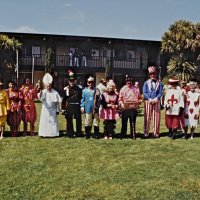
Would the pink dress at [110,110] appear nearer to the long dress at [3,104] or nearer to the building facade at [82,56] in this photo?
the long dress at [3,104]

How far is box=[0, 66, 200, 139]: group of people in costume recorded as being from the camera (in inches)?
422

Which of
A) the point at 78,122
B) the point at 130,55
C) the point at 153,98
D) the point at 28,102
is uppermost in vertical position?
the point at 130,55

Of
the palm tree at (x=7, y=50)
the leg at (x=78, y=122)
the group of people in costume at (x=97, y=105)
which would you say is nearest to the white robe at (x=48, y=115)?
the group of people in costume at (x=97, y=105)

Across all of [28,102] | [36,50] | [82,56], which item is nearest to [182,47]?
[82,56]

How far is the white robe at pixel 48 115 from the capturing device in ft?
35.6

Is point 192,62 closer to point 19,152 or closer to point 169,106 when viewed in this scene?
point 169,106

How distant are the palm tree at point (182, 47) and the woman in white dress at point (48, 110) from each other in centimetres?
2193

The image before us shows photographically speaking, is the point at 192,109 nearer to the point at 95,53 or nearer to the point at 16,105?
the point at 16,105

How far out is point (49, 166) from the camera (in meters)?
7.87

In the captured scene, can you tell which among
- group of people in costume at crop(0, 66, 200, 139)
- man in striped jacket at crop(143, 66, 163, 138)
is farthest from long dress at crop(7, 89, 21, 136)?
man in striped jacket at crop(143, 66, 163, 138)

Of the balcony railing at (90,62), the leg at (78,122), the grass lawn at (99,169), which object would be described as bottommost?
the grass lawn at (99,169)

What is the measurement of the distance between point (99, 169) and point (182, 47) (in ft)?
87.7

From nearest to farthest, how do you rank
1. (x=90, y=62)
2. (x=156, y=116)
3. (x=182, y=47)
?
(x=156, y=116) < (x=182, y=47) < (x=90, y=62)

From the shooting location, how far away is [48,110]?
10906 mm
